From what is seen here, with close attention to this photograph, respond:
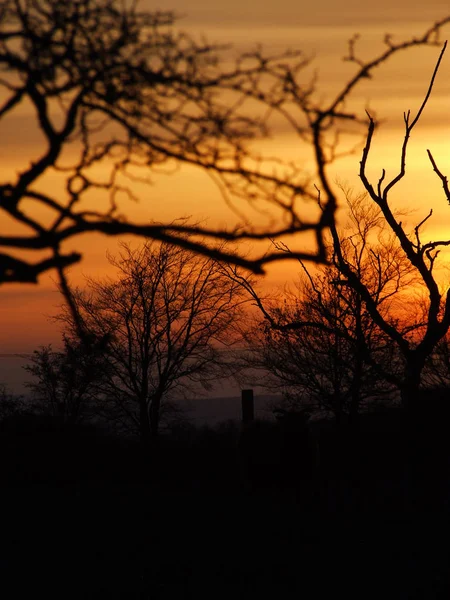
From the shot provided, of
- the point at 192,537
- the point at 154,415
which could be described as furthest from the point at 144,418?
the point at 192,537

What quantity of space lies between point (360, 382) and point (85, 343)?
27.4m

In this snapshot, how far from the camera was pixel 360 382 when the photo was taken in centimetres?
3022

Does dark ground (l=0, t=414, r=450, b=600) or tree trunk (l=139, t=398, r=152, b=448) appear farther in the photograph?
tree trunk (l=139, t=398, r=152, b=448)

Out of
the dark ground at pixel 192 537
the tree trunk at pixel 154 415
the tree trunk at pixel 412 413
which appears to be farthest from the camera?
the tree trunk at pixel 154 415

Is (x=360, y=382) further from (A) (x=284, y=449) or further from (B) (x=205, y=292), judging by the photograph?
(A) (x=284, y=449)

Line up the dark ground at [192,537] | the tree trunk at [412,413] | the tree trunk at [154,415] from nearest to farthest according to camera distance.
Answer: the dark ground at [192,537]
the tree trunk at [412,413]
the tree trunk at [154,415]

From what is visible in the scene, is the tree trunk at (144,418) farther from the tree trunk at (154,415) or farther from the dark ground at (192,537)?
the dark ground at (192,537)

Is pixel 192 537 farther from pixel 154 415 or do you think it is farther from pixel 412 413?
pixel 154 415

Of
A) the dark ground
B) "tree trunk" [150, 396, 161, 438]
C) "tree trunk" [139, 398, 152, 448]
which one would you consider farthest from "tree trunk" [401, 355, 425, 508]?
"tree trunk" [139, 398, 152, 448]

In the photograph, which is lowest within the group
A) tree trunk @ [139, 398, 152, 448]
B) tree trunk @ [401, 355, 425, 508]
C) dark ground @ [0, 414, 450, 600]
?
dark ground @ [0, 414, 450, 600]

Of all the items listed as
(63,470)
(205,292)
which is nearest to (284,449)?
(63,470)

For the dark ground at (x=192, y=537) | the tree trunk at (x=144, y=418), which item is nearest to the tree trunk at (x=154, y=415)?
the tree trunk at (x=144, y=418)

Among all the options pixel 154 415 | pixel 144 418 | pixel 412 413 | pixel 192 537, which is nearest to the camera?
pixel 192 537

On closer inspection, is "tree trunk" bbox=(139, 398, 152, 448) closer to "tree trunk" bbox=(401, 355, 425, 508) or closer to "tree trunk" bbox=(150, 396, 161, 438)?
"tree trunk" bbox=(150, 396, 161, 438)
